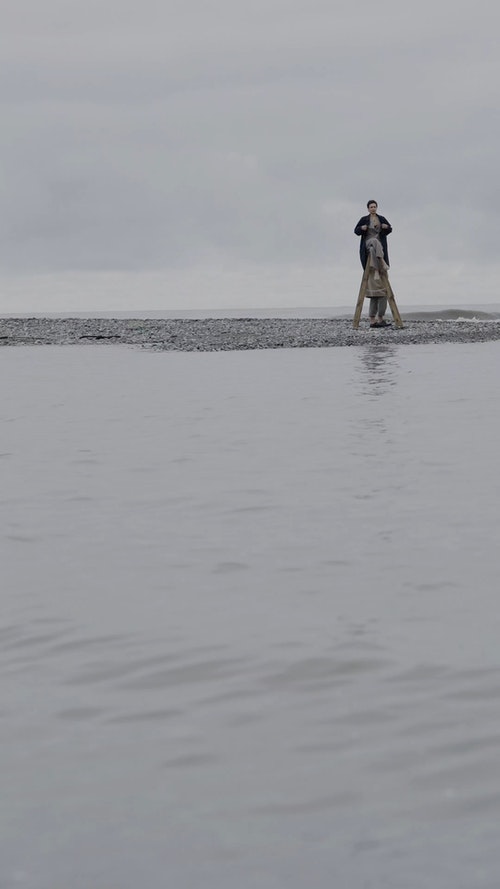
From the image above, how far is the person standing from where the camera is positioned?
28.8m

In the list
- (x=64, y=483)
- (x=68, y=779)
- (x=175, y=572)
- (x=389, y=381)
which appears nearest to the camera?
(x=68, y=779)

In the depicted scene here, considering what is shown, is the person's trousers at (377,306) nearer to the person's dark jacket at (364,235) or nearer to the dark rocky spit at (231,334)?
the dark rocky spit at (231,334)

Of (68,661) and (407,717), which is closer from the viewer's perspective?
(407,717)

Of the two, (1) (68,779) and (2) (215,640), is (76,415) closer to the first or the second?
(2) (215,640)

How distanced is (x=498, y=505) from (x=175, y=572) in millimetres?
2606

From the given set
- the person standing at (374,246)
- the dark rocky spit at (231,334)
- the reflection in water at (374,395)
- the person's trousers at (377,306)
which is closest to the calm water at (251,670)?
the reflection in water at (374,395)

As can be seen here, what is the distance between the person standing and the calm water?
715 inches

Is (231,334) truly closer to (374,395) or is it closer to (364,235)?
(364,235)

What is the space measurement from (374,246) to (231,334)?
21.5 ft

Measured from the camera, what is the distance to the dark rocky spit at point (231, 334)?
101 feet

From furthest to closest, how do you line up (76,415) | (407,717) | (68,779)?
(76,415) → (407,717) → (68,779)

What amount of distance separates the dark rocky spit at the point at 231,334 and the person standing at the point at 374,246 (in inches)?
45.2

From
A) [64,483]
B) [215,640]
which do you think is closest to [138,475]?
[64,483]

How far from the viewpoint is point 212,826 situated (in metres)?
3.46
